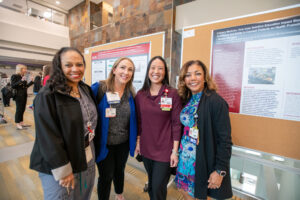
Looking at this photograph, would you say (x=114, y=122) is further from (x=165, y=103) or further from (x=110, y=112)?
(x=165, y=103)

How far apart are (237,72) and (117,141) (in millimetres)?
1512

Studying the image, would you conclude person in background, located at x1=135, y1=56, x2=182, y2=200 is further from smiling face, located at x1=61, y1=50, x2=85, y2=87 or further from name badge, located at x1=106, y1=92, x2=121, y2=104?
smiling face, located at x1=61, y1=50, x2=85, y2=87

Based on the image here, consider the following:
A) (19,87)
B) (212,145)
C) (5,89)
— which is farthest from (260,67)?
(5,89)

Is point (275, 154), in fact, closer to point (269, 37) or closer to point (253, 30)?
point (269, 37)

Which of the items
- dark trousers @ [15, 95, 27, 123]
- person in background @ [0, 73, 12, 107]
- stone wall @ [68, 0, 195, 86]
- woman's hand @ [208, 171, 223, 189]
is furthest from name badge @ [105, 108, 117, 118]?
person in background @ [0, 73, 12, 107]

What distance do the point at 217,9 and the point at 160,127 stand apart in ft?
6.03

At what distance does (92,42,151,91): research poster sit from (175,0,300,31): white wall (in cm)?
70

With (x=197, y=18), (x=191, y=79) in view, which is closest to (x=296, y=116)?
(x=191, y=79)

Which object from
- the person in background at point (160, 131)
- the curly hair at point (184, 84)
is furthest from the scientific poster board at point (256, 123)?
the person in background at point (160, 131)

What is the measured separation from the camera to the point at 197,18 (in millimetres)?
1988

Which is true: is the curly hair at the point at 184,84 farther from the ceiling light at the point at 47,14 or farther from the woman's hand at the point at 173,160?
the ceiling light at the point at 47,14

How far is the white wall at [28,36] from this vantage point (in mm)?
6242

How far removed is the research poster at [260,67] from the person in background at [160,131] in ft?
2.44

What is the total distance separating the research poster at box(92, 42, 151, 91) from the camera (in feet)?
7.73
